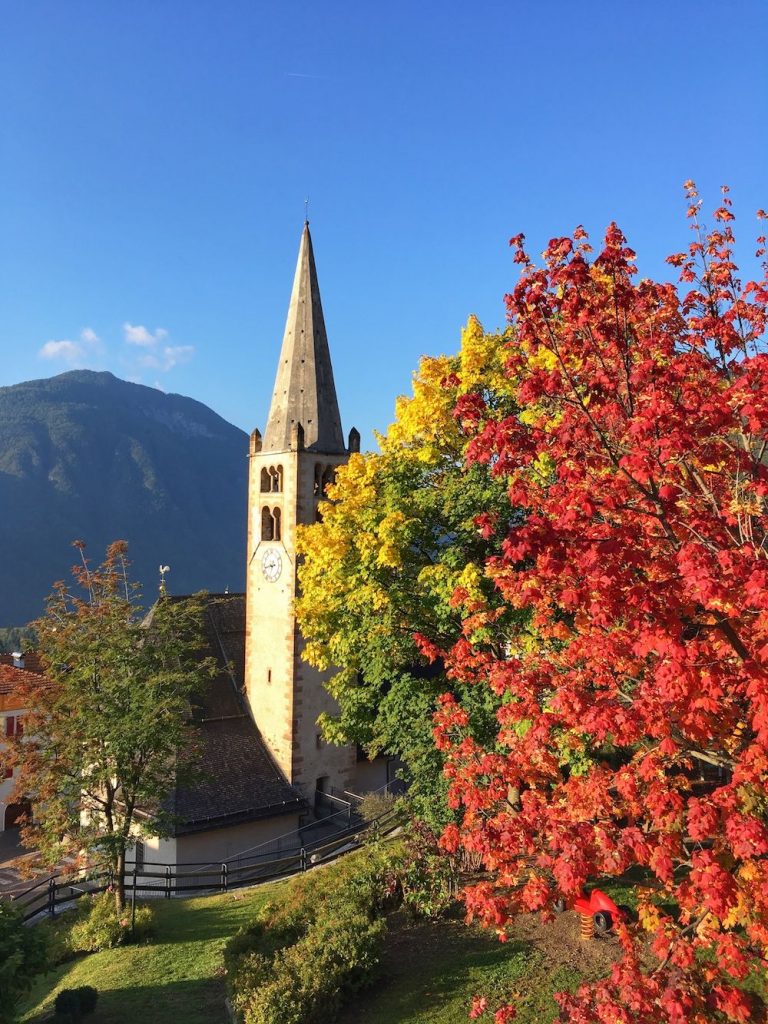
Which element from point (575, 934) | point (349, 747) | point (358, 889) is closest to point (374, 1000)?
point (358, 889)

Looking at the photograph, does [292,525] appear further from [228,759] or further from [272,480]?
[228,759]

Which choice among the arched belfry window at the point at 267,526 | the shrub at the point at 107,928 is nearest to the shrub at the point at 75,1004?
the shrub at the point at 107,928

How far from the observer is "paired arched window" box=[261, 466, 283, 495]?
29094mm

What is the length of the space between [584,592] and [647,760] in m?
1.79

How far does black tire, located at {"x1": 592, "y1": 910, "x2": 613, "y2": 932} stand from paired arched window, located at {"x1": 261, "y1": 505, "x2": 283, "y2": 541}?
61.1ft

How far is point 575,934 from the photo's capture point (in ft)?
45.8

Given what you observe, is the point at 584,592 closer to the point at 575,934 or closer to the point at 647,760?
the point at 647,760

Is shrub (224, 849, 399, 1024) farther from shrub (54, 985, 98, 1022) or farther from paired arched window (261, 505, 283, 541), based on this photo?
paired arched window (261, 505, 283, 541)

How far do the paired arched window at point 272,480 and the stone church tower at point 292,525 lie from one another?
4cm

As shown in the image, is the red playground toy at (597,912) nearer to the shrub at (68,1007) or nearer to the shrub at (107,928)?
the shrub at (68,1007)

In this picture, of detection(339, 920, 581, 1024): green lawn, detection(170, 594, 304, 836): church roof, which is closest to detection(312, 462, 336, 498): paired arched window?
detection(170, 594, 304, 836): church roof

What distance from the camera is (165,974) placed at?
1573 centimetres

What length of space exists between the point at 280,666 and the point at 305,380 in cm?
1173

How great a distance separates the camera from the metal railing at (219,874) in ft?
74.4
